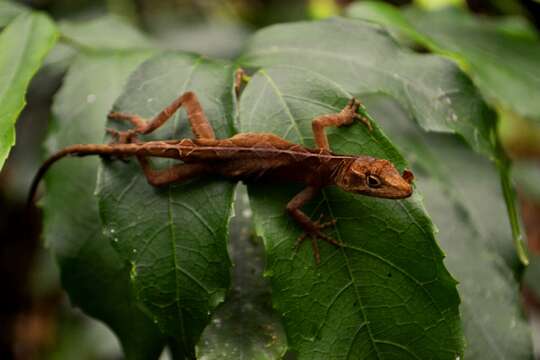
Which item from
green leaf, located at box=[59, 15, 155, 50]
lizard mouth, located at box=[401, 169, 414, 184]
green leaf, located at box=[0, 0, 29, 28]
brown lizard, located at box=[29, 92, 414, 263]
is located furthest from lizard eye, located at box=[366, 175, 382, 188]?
green leaf, located at box=[0, 0, 29, 28]

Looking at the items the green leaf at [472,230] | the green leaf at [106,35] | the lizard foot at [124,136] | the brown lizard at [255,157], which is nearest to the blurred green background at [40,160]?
the green leaf at [106,35]

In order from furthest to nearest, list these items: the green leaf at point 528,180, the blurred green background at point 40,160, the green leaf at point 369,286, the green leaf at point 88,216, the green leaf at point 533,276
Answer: the blurred green background at point 40,160 < the green leaf at point 528,180 < the green leaf at point 533,276 < the green leaf at point 88,216 < the green leaf at point 369,286

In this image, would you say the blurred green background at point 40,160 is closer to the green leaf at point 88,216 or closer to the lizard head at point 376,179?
the green leaf at point 88,216

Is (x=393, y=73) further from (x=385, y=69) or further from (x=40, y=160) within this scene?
(x=40, y=160)

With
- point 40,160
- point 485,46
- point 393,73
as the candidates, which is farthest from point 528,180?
point 40,160

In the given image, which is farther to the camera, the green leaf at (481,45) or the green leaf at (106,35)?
the green leaf at (106,35)

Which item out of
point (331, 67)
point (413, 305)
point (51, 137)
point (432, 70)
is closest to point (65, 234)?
point (51, 137)
